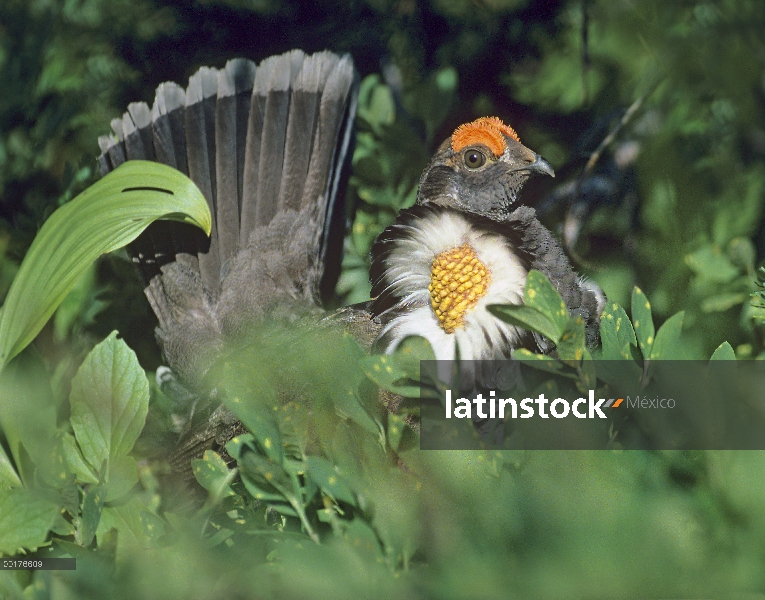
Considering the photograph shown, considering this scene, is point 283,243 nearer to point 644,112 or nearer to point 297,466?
point 644,112

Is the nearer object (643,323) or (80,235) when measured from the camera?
(643,323)

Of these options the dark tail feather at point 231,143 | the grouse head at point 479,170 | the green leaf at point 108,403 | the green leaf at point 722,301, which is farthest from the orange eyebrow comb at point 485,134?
the green leaf at point 108,403

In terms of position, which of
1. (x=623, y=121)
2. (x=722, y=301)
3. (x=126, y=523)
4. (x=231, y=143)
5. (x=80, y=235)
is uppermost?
(x=231, y=143)

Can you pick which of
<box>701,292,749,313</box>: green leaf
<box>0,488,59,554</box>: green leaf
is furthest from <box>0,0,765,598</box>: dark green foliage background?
<box>0,488,59,554</box>: green leaf

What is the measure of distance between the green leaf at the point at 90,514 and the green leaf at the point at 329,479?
0.49 ft

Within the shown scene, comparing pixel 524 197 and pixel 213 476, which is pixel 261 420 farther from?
pixel 524 197

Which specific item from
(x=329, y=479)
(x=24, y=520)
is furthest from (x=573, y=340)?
(x=24, y=520)

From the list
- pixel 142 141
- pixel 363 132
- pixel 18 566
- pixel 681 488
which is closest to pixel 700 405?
pixel 681 488

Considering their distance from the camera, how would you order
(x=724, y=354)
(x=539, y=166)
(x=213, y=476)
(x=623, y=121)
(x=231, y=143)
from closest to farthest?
1. (x=724, y=354)
2. (x=213, y=476)
3. (x=623, y=121)
4. (x=539, y=166)
5. (x=231, y=143)

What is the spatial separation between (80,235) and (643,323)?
22.8 inches

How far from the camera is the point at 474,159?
4.05 feet

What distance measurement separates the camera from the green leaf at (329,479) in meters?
0.36

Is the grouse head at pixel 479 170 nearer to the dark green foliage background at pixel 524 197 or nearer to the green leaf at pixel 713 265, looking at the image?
the dark green foliage background at pixel 524 197

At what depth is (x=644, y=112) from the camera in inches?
39.5
